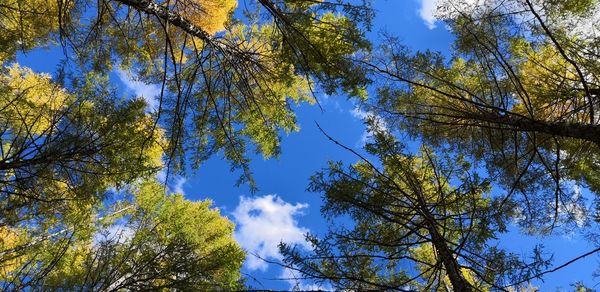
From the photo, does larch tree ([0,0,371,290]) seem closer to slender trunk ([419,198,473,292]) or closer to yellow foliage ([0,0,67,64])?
yellow foliage ([0,0,67,64])

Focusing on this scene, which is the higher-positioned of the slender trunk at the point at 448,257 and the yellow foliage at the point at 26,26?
the yellow foliage at the point at 26,26

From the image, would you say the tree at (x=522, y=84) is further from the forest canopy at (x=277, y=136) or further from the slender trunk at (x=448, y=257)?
the slender trunk at (x=448, y=257)

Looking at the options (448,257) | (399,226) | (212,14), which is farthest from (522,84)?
(212,14)

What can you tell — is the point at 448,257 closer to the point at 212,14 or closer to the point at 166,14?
the point at 166,14

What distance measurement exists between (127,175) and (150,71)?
452 cm

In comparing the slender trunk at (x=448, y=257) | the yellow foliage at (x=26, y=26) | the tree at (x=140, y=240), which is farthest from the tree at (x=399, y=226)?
the yellow foliage at (x=26, y=26)

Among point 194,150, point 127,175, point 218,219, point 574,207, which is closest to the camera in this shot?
point 127,175

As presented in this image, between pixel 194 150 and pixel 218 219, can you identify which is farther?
pixel 218 219

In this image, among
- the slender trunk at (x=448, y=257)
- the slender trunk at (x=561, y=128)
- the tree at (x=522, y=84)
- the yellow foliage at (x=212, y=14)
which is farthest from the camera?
the yellow foliage at (x=212, y=14)

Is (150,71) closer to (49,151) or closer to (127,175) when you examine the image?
(127,175)

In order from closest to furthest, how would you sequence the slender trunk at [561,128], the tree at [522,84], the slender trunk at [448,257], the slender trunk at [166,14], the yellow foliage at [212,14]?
the slender trunk at [448,257]
the slender trunk at [561,128]
the slender trunk at [166,14]
the tree at [522,84]
the yellow foliage at [212,14]

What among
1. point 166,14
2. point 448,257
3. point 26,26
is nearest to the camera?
point 448,257

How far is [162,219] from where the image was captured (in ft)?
31.3

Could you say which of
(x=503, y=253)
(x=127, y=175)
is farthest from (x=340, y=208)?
(x=127, y=175)
